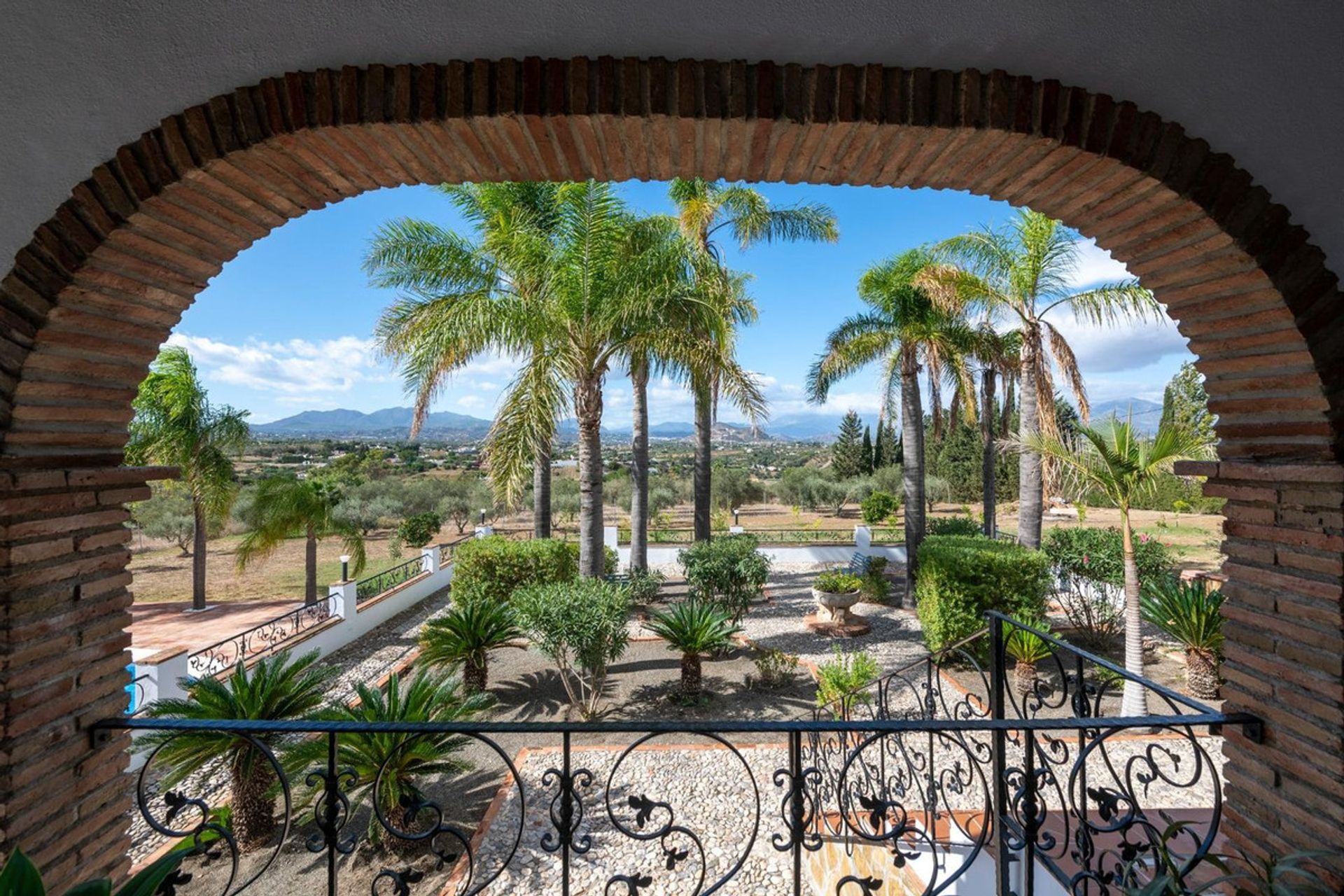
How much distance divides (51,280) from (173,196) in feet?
1.34

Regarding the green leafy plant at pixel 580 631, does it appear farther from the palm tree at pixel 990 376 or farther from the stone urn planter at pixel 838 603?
the palm tree at pixel 990 376

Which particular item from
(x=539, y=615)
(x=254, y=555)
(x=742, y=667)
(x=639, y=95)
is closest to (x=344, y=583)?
(x=254, y=555)

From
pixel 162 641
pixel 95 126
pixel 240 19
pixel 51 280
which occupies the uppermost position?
pixel 240 19

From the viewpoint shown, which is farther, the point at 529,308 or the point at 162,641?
the point at 162,641

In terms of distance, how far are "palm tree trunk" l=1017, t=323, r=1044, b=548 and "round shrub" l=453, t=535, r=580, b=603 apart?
7.17m

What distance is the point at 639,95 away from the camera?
67.7 inches

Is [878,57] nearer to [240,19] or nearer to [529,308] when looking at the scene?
[240,19]

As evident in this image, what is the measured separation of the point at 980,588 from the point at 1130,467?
2272 millimetres

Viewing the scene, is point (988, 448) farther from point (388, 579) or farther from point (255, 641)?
point (255, 641)

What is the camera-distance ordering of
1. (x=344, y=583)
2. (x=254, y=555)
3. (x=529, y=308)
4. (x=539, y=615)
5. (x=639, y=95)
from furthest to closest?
(x=254, y=555) < (x=344, y=583) < (x=529, y=308) < (x=539, y=615) < (x=639, y=95)

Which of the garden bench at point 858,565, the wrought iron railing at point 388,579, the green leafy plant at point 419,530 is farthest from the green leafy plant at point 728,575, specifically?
the green leafy plant at point 419,530

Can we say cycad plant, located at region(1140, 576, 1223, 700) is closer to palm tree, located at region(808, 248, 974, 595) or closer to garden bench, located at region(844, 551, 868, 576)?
palm tree, located at region(808, 248, 974, 595)

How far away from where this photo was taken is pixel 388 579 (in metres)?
12.4

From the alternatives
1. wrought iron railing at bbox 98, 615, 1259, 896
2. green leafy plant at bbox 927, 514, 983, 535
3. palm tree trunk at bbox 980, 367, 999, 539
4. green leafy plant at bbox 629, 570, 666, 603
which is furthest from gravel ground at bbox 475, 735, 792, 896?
palm tree trunk at bbox 980, 367, 999, 539
